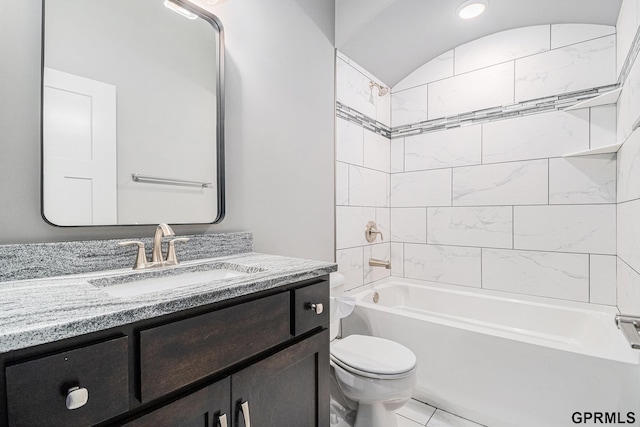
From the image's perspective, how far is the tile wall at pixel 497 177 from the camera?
1.97 metres

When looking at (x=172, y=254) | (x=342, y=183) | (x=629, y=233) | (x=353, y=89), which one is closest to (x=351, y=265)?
(x=342, y=183)

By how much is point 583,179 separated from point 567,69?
2.41 feet

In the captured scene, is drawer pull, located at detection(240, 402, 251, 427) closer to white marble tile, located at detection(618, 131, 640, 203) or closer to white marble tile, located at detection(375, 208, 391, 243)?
white marble tile, located at detection(618, 131, 640, 203)

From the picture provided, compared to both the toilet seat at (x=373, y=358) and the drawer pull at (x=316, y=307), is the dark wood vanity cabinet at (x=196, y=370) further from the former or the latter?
the toilet seat at (x=373, y=358)

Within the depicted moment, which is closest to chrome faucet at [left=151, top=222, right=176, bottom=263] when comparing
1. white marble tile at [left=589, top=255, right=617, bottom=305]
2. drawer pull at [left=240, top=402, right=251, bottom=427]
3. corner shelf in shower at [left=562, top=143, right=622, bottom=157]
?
drawer pull at [left=240, top=402, right=251, bottom=427]

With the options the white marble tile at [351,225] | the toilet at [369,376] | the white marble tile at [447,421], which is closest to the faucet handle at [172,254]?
the toilet at [369,376]

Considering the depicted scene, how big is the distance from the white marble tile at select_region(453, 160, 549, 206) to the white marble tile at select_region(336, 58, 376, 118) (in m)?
0.87

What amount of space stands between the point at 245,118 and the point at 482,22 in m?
1.85

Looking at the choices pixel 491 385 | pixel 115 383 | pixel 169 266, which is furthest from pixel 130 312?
pixel 491 385

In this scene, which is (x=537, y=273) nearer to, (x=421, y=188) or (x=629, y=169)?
(x=629, y=169)

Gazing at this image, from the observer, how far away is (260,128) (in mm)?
1584

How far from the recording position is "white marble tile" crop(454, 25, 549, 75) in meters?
2.16

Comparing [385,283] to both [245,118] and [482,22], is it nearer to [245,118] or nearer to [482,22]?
[245,118]

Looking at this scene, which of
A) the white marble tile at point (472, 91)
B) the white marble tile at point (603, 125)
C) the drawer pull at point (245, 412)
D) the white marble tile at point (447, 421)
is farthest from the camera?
the white marble tile at point (472, 91)
